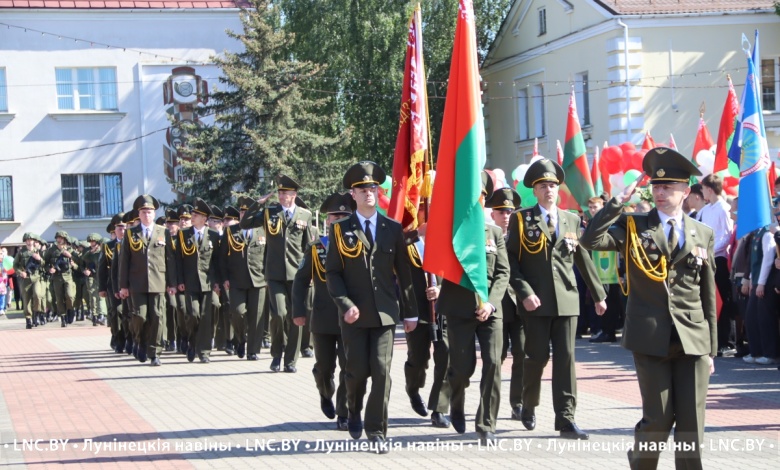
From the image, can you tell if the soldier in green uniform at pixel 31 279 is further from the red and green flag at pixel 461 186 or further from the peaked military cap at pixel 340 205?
the red and green flag at pixel 461 186

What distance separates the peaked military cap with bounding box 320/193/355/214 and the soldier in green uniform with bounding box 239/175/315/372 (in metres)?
3.73

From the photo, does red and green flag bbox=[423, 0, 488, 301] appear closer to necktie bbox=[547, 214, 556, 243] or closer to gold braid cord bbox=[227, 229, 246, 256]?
necktie bbox=[547, 214, 556, 243]

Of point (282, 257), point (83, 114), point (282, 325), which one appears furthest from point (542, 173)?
point (83, 114)

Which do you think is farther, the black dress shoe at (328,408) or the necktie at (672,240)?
the black dress shoe at (328,408)

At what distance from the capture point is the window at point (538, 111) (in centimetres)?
3484

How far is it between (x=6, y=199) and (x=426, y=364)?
3115 centimetres

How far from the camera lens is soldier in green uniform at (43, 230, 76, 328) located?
26141mm

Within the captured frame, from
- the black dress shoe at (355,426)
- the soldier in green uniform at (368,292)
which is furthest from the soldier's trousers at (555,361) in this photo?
the black dress shoe at (355,426)

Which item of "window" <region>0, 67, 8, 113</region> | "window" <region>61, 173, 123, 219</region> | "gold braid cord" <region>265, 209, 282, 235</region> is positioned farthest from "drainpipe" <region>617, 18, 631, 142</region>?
"window" <region>0, 67, 8, 113</region>

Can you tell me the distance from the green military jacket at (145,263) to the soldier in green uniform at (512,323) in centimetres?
680

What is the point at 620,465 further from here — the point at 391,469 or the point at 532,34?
the point at 532,34

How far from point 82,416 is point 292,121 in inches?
811

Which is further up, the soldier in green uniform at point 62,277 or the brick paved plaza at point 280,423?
the soldier in green uniform at point 62,277

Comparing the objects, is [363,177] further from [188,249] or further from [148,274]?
[188,249]
